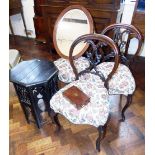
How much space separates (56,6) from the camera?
6.97ft

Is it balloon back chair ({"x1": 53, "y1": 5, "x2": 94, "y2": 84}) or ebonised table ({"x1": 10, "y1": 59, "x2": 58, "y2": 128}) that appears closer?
ebonised table ({"x1": 10, "y1": 59, "x2": 58, "y2": 128})

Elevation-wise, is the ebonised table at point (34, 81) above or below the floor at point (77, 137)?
above

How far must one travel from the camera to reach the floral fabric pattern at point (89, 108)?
1.17m

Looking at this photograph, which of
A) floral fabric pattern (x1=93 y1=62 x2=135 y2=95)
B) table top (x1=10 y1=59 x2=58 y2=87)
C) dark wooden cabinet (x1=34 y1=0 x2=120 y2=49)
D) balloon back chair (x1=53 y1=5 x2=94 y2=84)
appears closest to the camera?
table top (x1=10 y1=59 x2=58 y2=87)

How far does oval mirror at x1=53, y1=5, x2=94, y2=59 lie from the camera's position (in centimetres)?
171

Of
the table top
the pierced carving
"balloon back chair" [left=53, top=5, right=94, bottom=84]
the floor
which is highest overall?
"balloon back chair" [left=53, top=5, right=94, bottom=84]

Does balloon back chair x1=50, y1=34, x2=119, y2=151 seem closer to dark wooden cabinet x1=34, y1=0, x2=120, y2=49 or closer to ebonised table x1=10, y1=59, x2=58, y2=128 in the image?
ebonised table x1=10, y1=59, x2=58, y2=128

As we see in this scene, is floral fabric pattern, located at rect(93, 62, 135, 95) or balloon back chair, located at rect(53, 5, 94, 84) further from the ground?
balloon back chair, located at rect(53, 5, 94, 84)

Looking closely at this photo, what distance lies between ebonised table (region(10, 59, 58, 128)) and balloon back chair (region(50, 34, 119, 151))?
152 millimetres

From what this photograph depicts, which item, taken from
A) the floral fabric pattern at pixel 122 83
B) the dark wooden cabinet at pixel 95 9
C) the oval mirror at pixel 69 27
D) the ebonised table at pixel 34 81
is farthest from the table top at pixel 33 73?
the dark wooden cabinet at pixel 95 9

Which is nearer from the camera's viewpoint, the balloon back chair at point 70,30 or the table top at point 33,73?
the table top at point 33,73

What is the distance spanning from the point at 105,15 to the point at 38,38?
149 cm

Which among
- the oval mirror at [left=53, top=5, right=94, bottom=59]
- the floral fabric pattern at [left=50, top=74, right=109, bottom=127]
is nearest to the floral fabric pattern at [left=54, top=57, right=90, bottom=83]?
the oval mirror at [left=53, top=5, right=94, bottom=59]

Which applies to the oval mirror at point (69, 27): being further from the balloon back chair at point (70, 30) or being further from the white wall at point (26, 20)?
the white wall at point (26, 20)
